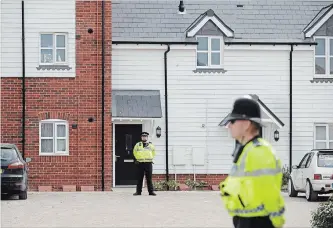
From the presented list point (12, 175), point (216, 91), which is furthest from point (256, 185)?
→ point (216, 91)

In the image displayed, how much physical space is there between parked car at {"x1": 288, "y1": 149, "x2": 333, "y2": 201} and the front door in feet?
27.6

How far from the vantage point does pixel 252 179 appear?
25.1ft

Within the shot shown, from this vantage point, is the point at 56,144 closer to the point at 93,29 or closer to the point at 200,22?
the point at 93,29

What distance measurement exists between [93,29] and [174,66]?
406cm

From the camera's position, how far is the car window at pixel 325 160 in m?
24.9

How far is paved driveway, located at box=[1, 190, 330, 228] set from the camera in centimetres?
1731

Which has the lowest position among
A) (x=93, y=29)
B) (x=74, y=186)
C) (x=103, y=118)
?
(x=74, y=186)

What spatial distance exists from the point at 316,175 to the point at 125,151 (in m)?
10.4

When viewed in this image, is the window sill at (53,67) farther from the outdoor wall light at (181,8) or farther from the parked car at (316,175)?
the parked car at (316,175)

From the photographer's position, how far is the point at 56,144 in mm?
30734

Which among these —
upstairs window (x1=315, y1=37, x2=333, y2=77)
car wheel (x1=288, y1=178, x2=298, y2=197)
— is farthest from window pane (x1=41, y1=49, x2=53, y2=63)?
upstairs window (x1=315, y1=37, x2=333, y2=77)

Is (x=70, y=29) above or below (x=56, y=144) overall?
above

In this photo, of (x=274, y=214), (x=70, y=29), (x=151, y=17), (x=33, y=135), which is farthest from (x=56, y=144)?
(x=274, y=214)

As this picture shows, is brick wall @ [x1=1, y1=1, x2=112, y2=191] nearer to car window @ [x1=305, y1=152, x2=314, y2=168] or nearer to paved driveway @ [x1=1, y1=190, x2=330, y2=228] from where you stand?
paved driveway @ [x1=1, y1=190, x2=330, y2=228]
